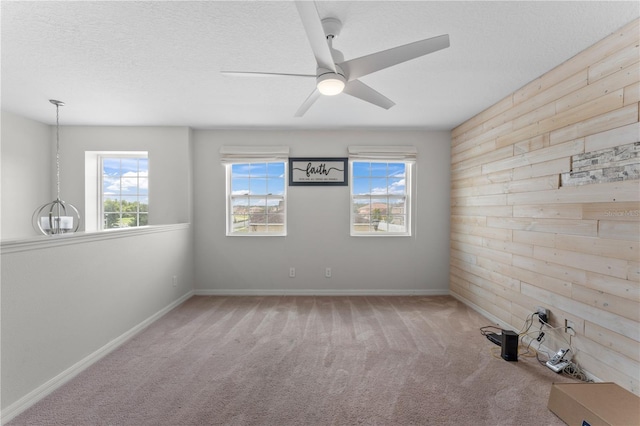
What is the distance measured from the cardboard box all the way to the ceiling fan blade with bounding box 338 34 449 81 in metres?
2.15

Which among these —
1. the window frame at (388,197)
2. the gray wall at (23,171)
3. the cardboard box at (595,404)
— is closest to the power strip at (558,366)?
the cardboard box at (595,404)

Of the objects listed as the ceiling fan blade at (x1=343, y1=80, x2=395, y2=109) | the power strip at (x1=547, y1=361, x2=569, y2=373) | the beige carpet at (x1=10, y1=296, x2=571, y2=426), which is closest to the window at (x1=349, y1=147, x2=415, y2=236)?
the beige carpet at (x1=10, y1=296, x2=571, y2=426)

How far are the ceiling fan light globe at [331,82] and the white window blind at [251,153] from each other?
7.90 ft

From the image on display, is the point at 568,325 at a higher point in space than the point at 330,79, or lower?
lower

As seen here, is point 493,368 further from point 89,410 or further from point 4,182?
point 4,182

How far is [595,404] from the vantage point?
160 cm

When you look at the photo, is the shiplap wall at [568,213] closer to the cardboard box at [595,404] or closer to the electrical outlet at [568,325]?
the electrical outlet at [568,325]

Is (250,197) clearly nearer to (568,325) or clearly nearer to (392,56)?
(392,56)

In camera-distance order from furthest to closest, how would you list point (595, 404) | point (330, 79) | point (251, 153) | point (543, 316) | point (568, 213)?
point (251, 153)
point (543, 316)
point (568, 213)
point (330, 79)
point (595, 404)

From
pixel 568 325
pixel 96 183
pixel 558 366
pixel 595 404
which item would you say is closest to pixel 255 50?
pixel 595 404

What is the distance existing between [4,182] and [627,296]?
6165 millimetres

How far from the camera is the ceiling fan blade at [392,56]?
58.6 inches

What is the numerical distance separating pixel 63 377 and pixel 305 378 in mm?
1777

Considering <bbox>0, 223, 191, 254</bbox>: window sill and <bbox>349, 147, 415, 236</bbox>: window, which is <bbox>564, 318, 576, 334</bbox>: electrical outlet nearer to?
<bbox>349, 147, 415, 236</bbox>: window
